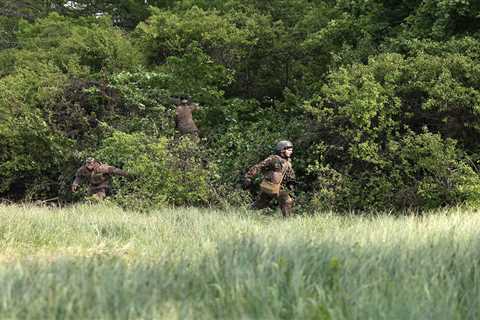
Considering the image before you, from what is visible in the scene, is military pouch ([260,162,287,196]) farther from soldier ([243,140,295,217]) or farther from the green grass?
the green grass

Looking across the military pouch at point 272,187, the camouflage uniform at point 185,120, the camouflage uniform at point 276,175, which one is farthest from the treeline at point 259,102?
the military pouch at point 272,187

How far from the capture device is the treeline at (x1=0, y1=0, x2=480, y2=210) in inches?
489

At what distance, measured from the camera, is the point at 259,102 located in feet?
63.1

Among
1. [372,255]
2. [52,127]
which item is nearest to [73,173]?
[52,127]

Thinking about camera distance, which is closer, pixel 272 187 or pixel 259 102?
pixel 272 187

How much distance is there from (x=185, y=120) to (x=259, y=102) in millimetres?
4334

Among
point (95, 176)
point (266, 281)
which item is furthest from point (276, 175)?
point (266, 281)

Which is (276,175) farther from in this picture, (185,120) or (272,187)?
(185,120)

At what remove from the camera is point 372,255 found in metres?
4.68

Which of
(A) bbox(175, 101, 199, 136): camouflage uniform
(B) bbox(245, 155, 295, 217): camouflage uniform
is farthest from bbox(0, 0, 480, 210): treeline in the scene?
(B) bbox(245, 155, 295, 217): camouflage uniform

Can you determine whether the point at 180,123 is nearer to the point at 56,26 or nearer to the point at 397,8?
the point at 397,8

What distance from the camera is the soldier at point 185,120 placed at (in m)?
15.3

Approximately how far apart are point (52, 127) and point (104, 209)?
6.70m

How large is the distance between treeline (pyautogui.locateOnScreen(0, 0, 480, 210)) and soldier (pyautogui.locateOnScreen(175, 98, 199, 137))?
1.13 ft
